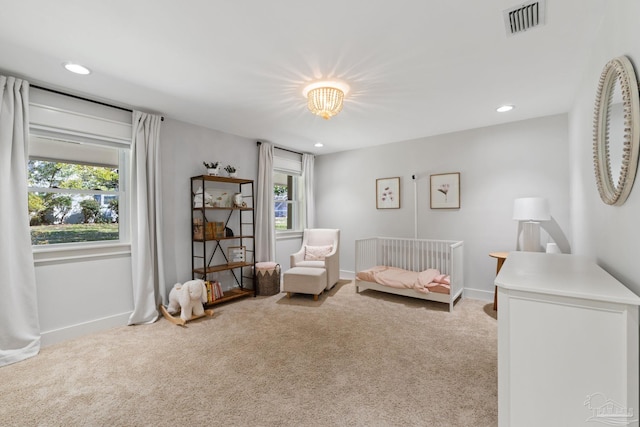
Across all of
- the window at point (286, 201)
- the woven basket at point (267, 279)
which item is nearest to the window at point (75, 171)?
the woven basket at point (267, 279)

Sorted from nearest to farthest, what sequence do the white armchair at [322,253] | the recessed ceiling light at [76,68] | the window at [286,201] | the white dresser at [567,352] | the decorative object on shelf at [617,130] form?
the white dresser at [567,352], the decorative object on shelf at [617,130], the recessed ceiling light at [76,68], the white armchair at [322,253], the window at [286,201]

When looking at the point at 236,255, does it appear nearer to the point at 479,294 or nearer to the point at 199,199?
the point at 199,199

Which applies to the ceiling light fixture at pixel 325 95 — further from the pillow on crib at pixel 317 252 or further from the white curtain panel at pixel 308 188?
the white curtain panel at pixel 308 188

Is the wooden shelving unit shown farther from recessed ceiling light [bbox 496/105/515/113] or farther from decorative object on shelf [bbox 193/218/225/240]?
recessed ceiling light [bbox 496/105/515/113]

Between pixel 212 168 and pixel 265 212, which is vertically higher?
pixel 212 168

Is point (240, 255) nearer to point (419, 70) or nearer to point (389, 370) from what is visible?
point (389, 370)

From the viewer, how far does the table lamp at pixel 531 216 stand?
310cm

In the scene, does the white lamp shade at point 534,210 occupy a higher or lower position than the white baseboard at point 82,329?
higher

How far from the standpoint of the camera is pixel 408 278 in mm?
3820

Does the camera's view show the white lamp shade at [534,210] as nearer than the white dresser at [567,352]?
No

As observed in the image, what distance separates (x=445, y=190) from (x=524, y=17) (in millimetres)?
2672

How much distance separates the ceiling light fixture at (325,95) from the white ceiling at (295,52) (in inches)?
4.6

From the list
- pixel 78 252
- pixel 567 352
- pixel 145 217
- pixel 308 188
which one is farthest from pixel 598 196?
pixel 78 252

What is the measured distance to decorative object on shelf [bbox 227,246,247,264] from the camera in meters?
4.02
